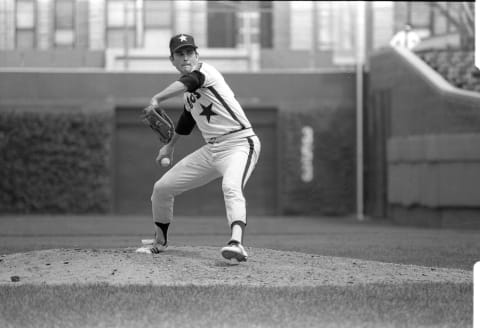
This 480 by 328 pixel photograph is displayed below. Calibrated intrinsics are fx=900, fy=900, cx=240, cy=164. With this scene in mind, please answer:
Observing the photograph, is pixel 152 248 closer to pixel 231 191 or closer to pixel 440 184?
pixel 231 191

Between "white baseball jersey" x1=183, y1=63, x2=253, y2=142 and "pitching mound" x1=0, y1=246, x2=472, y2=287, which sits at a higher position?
"white baseball jersey" x1=183, y1=63, x2=253, y2=142

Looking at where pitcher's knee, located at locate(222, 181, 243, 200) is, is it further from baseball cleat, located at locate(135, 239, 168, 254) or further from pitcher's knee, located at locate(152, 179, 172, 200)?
baseball cleat, located at locate(135, 239, 168, 254)

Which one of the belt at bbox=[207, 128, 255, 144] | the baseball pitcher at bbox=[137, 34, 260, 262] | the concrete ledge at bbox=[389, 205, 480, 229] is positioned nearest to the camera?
the baseball pitcher at bbox=[137, 34, 260, 262]

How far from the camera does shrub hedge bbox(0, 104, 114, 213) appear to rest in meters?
24.5

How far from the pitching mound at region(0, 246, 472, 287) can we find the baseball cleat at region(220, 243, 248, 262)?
121 mm

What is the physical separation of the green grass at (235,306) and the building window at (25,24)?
18.7 meters

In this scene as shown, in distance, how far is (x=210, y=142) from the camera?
9023mm

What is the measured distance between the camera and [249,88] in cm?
2497

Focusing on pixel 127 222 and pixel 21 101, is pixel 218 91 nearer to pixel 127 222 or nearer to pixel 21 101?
pixel 127 222

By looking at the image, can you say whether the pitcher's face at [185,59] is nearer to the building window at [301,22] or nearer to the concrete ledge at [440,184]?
the concrete ledge at [440,184]

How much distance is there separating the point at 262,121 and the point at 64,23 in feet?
21.3

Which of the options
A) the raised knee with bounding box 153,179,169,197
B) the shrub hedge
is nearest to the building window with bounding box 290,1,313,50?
the shrub hedge

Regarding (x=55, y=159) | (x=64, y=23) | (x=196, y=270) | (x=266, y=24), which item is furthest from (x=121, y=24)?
(x=196, y=270)

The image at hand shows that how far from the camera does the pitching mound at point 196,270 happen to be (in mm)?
7777
